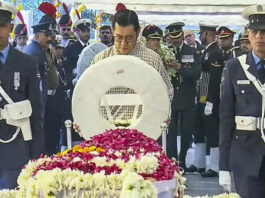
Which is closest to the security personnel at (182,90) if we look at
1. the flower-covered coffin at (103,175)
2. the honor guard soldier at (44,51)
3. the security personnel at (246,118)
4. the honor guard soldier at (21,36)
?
Answer: the honor guard soldier at (44,51)

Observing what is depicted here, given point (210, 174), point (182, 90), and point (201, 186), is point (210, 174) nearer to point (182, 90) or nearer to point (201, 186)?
point (201, 186)

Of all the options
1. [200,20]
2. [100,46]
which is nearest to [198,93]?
[100,46]

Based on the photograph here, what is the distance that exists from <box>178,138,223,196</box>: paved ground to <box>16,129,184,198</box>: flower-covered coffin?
6.00 m

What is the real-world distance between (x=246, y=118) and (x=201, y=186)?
17.5ft

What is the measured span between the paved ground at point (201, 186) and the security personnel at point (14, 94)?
4.42 metres

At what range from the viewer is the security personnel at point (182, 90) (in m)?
12.3

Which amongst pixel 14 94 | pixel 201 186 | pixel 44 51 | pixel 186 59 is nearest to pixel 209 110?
pixel 186 59

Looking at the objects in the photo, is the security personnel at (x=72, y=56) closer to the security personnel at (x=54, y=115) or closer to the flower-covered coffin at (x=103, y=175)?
the security personnel at (x=54, y=115)

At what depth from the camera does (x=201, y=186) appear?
11.3 metres

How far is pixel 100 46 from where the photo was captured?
358 inches

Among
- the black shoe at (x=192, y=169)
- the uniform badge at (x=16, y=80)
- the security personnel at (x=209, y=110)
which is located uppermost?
the uniform badge at (x=16, y=80)

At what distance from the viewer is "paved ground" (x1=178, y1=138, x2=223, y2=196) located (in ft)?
34.8

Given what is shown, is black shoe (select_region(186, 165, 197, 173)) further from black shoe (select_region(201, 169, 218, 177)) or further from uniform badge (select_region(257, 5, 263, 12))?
uniform badge (select_region(257, 5, 263, 12))

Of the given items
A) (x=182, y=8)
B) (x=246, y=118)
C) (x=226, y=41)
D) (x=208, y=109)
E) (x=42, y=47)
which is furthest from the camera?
(x=182, y=8)
